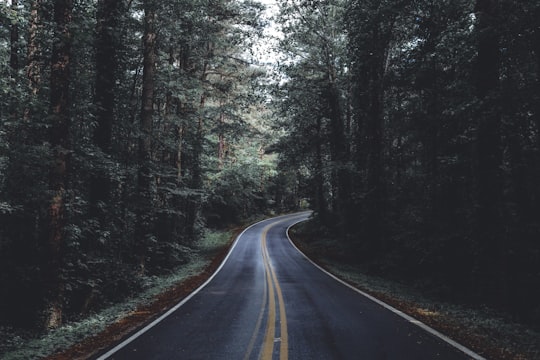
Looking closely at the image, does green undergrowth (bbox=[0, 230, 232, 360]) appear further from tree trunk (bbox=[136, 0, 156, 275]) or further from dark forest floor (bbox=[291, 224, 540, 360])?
dark forest floor (bbox=[291, 224, 540, 360])

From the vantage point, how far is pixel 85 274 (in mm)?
10188

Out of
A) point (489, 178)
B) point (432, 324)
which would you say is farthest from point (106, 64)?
point (489, 178)

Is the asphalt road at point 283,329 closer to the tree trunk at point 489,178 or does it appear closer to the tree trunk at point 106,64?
the tree trunk at point 489,178

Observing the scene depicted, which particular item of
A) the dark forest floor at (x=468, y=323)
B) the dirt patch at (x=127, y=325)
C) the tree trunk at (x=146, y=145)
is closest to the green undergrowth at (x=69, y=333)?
the dirt patch at (x=127, y=325)

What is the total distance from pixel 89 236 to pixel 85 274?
136 centimetres

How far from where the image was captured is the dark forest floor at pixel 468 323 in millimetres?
6051

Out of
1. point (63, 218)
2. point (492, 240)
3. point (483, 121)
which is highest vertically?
point (483, 121)

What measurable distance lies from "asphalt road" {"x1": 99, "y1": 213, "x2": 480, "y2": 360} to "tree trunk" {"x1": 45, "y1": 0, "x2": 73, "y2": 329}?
7.85ft

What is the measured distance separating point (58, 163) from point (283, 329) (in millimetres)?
6301

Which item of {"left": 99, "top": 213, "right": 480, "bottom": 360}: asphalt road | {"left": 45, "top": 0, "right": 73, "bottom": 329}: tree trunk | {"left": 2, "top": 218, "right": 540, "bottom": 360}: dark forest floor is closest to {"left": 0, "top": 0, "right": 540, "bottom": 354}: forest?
{"left": 45, "top": 0, "right": 73, "bottom": 329}: tree trunk

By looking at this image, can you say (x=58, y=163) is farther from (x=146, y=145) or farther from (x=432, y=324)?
(x=432, y=324)

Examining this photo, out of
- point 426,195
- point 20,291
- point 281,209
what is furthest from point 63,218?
point 281,209

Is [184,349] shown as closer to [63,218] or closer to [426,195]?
[63,218]

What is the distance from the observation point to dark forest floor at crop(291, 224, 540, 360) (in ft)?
19.9
